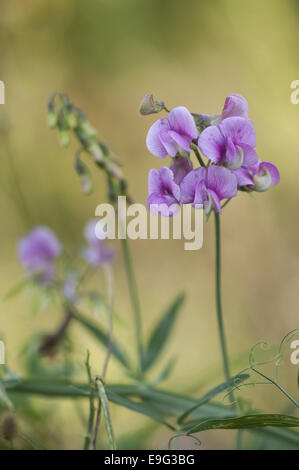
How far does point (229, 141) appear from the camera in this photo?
756mm

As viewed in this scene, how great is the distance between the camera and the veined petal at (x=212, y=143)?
0.75m

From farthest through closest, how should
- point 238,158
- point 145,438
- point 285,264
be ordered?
point 285,264 < point 145,438 < point 238,158

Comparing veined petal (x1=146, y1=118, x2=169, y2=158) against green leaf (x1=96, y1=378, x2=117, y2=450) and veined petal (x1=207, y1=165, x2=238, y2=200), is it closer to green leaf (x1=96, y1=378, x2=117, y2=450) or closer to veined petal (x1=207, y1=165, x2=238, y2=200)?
veined petal (x1=207, y1=165, x2=238, y2=200)

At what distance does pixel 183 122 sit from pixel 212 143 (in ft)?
0.17

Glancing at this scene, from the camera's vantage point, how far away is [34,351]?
1268 millimetres

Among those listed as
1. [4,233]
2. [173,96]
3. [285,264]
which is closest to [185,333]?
[285,264]

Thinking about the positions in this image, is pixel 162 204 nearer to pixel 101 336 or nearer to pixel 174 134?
pixel 174 134

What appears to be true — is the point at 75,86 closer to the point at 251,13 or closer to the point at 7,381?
the point at 251,13

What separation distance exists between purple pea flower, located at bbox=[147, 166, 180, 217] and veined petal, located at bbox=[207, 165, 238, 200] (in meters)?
0.05

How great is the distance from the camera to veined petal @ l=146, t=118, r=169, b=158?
2.58 ft

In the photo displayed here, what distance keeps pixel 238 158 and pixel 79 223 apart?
2104 mm

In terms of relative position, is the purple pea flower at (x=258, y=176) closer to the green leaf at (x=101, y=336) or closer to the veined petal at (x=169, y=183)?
the veined petal at (x=169, y=183)

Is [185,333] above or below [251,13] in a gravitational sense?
below

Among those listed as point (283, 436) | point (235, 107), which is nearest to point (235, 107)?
point (235, 107)
